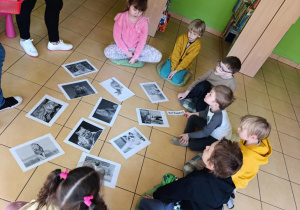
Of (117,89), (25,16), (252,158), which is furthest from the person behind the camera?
(117,89)

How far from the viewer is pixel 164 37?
3.75m

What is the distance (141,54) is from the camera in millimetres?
2941

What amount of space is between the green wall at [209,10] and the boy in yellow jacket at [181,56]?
5.47 feet

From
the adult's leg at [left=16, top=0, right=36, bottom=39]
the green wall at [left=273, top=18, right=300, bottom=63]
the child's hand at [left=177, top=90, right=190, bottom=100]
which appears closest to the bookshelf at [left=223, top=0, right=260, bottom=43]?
the green wall at [left=273, top=18, right=300, bottom=63]

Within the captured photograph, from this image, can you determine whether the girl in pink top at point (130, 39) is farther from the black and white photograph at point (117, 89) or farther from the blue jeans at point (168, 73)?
the black and white photograph at point (117, 89)

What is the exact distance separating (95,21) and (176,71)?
147 centimetres

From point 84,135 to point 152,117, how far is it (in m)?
0.72

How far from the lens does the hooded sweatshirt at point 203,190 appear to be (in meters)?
1.35

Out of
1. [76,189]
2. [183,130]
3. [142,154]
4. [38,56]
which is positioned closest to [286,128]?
[183,130]

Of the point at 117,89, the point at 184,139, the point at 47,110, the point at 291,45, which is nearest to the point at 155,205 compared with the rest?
the point at 184,139

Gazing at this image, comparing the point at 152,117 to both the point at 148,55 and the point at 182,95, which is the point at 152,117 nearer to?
the point at 182,95

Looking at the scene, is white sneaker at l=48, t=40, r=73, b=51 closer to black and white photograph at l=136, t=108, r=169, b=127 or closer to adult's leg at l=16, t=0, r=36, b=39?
adult's leg at l=16, t=0, r=36, b=39

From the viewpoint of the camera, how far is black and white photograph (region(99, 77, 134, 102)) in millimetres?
2486

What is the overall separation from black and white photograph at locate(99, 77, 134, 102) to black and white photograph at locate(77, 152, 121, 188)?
76cm
